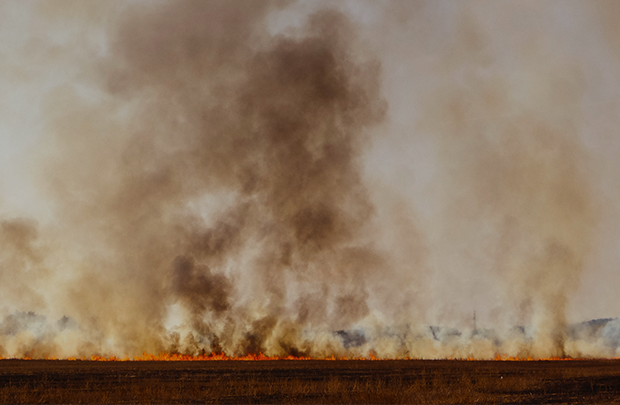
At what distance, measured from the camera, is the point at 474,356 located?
11362cm

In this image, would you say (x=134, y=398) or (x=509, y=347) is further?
(x=509, y=347)

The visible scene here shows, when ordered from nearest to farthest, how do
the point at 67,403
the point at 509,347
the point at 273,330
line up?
the point at 67,403 < the point at 273,330 < the point at 509,347

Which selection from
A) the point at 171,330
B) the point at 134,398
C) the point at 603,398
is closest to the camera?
the point at 134,398

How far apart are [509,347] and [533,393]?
3237 inches

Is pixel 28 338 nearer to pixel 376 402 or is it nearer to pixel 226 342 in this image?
pixel 226 342

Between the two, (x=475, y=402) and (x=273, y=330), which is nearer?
(x=475, y=402)

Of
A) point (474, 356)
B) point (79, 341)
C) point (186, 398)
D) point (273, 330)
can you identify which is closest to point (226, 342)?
point (273, 330)

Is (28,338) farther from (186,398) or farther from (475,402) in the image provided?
(475,402)

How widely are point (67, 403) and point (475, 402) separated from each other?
69.1 ft

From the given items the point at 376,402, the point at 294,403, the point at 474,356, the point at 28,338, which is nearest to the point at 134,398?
the point at 294,403

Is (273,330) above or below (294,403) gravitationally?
above

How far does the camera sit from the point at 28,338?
10375 centimetres

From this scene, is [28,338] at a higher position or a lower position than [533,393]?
higher

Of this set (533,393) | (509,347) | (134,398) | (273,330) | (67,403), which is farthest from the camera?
(509,347)
